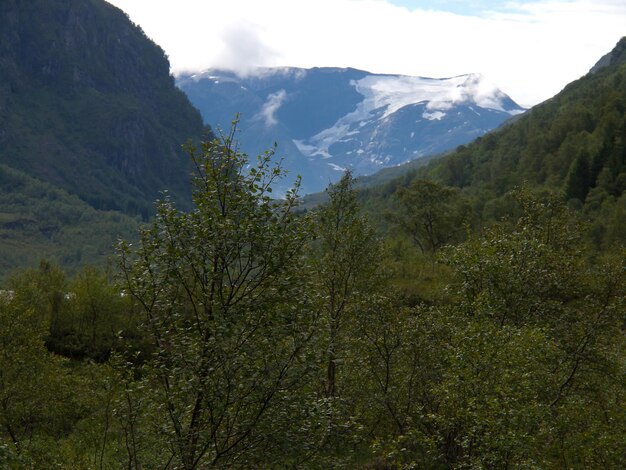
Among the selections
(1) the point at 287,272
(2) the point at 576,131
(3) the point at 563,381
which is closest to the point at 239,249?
(1) the point at 287,272

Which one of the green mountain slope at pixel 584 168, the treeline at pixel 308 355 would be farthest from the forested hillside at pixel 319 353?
the green mountain slope at pixel 584 168

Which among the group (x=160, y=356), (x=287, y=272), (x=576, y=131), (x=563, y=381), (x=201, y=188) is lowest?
(x=563, y=381)

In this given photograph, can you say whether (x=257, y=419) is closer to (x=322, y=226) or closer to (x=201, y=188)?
(x=201, y=188)

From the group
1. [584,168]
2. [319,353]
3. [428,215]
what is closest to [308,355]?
[319,353]

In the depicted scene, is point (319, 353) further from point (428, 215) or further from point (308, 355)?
point (428, 215)

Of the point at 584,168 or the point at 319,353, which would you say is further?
the point at 584,168

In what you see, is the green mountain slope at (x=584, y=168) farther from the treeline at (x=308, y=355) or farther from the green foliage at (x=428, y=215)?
the treeline at (x=308, y=355)

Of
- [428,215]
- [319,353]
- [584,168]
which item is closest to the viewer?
[319,353]

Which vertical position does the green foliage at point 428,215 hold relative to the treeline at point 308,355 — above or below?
above

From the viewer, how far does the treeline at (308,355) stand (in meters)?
18.0

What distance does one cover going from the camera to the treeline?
17969 millimetres

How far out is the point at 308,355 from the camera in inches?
704

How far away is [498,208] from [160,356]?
12472cm

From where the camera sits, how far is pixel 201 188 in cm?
1942
